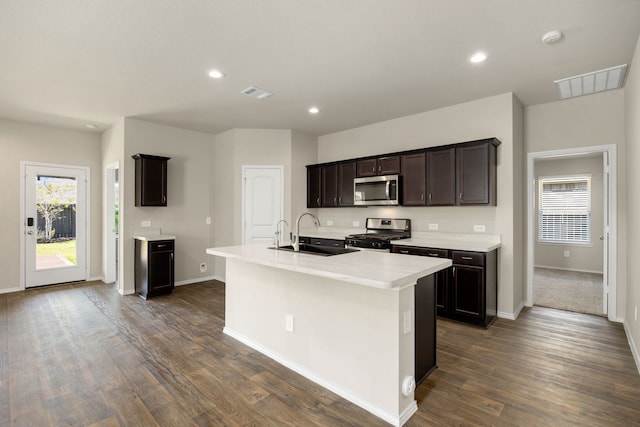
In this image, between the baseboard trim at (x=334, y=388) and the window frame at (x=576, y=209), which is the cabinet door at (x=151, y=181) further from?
the window frame at (x=576, y=209)

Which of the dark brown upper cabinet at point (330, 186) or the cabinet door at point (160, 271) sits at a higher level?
the dark brown upper cabinet at point (330, 186)

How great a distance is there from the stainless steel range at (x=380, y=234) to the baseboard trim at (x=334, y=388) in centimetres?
196

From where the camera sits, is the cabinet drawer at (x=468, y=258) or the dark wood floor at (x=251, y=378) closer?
the dark wood floor at (x=251, y=378)

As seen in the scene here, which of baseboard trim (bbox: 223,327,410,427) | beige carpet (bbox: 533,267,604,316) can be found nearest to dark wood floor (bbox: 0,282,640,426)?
baseboard trim (bbox: 223,327,410,427)

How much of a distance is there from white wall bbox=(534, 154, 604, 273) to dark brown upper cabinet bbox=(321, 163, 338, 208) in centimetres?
488

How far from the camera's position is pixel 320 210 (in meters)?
6.01

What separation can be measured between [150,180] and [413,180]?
Result: 407 centimetres

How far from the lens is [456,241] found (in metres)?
4.13

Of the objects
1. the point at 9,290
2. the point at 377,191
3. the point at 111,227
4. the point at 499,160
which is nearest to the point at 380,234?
the point at 377,191

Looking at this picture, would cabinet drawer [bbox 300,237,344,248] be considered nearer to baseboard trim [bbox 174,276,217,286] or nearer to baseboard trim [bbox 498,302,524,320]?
baseboard trim [bbox 174,276,217,286]

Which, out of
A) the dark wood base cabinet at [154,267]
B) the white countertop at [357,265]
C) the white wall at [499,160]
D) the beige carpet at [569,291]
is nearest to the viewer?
the white countertop at [357,265]

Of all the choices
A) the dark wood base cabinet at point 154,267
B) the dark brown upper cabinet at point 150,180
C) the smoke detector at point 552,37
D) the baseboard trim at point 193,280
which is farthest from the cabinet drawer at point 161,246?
the smoke detector at point 552,37

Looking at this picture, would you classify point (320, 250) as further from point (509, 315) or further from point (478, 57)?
point (509, 315)

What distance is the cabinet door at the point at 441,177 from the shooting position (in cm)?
404
